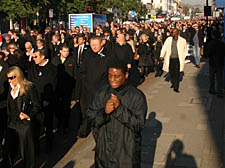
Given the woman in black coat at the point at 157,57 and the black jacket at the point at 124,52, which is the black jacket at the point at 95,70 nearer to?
the black jacket at the point at 124,52

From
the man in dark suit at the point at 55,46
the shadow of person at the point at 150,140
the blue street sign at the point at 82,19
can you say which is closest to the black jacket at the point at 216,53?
the shadow of person at the point at 150,140

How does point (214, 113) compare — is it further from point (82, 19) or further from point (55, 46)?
point (82, 19)

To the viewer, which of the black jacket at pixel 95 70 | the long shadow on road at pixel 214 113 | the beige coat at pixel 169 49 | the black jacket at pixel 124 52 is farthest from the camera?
the beige coat at pixel 169 49

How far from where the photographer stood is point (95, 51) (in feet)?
24.5

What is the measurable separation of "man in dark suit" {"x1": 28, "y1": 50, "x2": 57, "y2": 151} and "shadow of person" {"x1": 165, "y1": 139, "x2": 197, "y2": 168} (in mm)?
1961

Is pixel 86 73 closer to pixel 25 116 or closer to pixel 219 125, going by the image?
pixel 25 116

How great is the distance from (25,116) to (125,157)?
7.10 feet

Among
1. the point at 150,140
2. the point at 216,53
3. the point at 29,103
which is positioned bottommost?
the point at 150,140

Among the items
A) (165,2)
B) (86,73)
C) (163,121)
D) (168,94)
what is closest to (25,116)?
(86,73)

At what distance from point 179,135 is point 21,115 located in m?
3.38

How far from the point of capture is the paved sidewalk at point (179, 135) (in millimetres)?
6875

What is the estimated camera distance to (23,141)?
6.01m

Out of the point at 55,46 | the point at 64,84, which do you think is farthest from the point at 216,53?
the point at 64,84

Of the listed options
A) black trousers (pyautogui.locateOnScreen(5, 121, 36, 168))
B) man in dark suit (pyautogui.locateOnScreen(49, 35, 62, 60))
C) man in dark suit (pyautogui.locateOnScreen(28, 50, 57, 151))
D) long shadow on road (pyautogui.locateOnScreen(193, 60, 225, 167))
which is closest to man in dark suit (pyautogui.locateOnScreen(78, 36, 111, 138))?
man in dark suit (pyautogui.locateOnScreen(28, 50, 57, 151))
